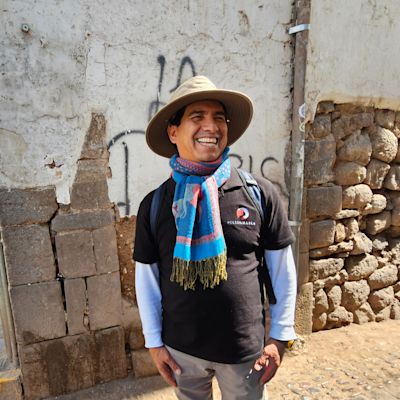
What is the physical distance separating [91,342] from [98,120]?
179 centimetres

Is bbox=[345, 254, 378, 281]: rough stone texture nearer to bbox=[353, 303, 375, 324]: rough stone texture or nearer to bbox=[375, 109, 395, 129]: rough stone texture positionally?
bbox=[353, 303, 375, 324]: rough stone texture

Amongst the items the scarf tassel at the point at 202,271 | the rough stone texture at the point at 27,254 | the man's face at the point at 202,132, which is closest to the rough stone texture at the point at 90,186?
the rough stone texture at the point at 27,254

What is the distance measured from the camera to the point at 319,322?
3.44m

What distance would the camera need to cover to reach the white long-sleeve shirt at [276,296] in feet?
5.38

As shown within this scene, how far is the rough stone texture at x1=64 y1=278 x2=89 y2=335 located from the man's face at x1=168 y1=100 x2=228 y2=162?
158cm

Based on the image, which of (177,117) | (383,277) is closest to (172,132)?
(177,117)

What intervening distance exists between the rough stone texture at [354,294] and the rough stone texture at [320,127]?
1.59 metres

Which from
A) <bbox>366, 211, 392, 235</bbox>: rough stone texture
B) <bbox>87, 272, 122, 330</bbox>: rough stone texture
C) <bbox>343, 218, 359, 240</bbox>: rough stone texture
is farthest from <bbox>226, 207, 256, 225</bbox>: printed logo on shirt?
<bbox>366, 211, 392, 235</bbox>: rough stone texture

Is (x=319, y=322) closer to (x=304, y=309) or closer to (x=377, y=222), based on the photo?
(x=304, y=309)

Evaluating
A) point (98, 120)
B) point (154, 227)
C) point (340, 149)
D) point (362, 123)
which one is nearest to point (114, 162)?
point (98, 120)

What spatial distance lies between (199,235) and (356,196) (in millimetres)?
2418

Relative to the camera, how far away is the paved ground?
2.71m

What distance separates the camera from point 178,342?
1627 millimetres

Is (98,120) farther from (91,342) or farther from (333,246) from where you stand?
(333,246)
